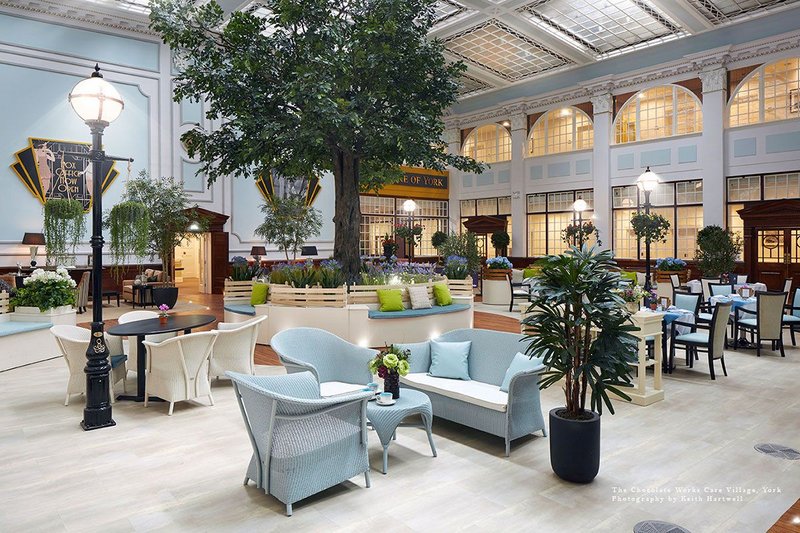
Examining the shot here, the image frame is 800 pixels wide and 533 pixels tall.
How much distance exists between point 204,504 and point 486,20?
14286 mm

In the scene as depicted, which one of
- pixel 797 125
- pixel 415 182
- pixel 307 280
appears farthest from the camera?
pixel 415 182

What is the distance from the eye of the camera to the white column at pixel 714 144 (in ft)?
45.9

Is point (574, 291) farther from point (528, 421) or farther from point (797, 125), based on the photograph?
point (797, 125)

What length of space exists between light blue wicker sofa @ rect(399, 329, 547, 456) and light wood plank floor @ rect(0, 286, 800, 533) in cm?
18

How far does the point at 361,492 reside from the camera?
344 cm

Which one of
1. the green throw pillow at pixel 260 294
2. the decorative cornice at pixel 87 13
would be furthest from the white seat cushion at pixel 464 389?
the decorative cornice at pixel 87 13

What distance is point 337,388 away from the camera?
14.6ft

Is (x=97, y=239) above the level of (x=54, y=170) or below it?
below

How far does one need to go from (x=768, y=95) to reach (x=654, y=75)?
290 centimetres

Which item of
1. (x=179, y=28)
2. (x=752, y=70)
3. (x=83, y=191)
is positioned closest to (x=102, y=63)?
(x=83, y=191)

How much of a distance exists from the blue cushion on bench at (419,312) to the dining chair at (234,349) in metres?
2.55

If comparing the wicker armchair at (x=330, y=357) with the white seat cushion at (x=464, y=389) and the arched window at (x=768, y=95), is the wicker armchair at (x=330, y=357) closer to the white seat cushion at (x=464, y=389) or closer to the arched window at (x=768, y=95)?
the white seat cushion at (x=464, y=389)

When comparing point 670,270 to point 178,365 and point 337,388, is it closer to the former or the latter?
point 337,388

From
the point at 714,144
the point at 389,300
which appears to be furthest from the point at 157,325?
the point at 714,144
